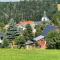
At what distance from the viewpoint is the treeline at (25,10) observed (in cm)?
2326

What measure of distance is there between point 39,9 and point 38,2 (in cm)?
69

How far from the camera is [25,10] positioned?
24688mm

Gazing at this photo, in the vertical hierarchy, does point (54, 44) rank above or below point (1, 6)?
below

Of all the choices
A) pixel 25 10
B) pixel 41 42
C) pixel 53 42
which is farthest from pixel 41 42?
pixel 25 10

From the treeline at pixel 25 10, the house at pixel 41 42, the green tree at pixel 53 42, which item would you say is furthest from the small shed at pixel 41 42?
the treeline at pixel 25 10

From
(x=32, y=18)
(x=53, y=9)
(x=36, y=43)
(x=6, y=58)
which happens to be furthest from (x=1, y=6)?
(x=6, y=58)

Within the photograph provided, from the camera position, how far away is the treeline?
2326 cm

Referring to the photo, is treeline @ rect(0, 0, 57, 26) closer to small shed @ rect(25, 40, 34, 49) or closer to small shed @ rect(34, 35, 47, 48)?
small shed @ rect(34, 35, 47, 48)

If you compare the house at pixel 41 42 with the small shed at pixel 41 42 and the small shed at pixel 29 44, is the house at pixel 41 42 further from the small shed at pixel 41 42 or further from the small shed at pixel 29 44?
the small shed at pixel 29 44

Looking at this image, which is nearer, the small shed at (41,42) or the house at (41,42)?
the house at (41,42)

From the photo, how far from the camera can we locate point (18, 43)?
9.13 m

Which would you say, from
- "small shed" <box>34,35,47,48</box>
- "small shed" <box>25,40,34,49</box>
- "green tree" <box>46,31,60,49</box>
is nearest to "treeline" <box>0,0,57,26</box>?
"small shed" <box>34,35,47,48</box>

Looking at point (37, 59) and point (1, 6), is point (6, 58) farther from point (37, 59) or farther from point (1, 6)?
point (1, 6)

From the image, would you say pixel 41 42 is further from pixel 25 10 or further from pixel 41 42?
pixel 25 10
